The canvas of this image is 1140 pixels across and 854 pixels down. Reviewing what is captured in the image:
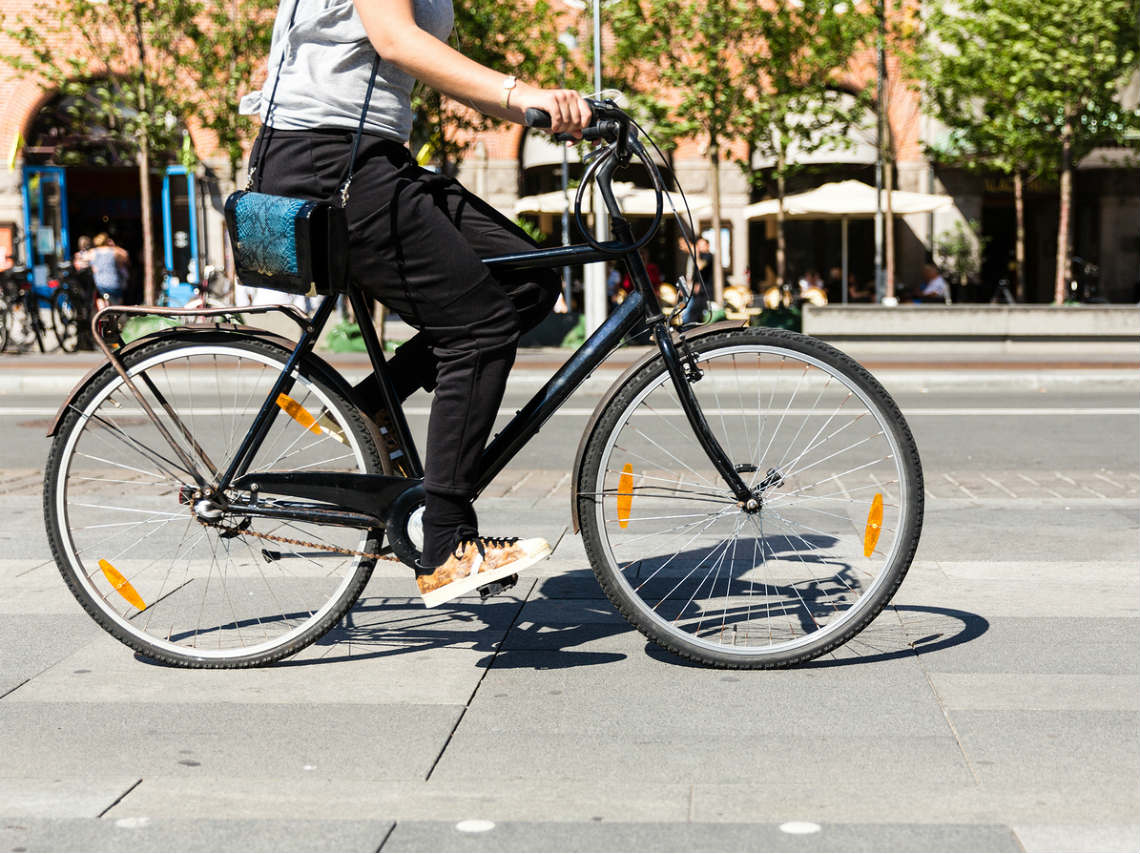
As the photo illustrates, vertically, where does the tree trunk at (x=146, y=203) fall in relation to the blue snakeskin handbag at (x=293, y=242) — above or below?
above

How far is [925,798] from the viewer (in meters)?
2.83

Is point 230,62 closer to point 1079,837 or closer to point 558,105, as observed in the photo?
point 558,105

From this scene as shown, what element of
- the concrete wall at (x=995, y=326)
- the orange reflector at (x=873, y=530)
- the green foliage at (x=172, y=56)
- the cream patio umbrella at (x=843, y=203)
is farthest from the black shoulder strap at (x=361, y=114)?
the cream patio umbrella at (x=843, y=203)

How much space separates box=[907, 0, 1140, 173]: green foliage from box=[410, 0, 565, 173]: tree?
24.4ft

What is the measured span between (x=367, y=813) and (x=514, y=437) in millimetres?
1223

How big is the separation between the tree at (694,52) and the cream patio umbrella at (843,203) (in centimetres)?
678

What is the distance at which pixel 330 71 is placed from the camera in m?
3.55

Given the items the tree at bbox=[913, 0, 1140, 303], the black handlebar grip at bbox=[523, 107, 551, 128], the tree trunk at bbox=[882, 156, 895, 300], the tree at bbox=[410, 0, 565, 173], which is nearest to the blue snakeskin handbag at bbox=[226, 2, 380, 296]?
the black handlebar grip at bbox=[523, 107, 551, 128]

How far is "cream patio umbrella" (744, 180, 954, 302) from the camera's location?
28.6m

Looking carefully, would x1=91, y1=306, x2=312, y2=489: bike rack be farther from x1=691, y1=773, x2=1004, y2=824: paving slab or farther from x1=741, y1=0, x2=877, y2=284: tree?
x1=741, y1=0, x2=877, y2=284: tree

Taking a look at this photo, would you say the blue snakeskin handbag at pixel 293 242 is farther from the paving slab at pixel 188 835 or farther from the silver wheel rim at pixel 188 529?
the paving slab at pixel 188 835

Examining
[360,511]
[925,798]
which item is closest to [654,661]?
[360,511]

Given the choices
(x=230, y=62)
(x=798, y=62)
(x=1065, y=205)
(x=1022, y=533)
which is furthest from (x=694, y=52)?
(x=1022, y=533)

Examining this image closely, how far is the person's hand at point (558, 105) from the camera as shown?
334 cm
